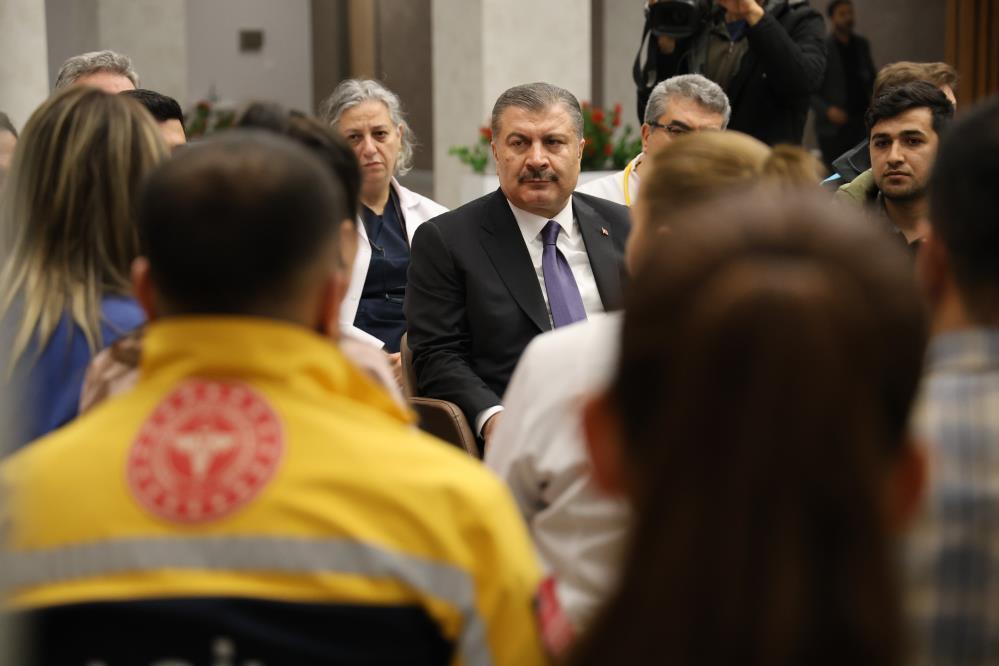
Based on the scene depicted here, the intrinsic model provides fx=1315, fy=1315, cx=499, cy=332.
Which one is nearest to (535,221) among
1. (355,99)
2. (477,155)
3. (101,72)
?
(355,99)

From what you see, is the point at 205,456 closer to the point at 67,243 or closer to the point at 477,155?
the point at 67,243

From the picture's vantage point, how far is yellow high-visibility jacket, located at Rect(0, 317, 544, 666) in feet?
3.78

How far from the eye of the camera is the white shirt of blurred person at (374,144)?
4156 mm

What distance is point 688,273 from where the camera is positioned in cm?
81

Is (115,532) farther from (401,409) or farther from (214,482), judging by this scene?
(401,409)

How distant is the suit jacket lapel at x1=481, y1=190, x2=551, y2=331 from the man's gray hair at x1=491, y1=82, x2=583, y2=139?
1.31ft

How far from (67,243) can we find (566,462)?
0.91 m

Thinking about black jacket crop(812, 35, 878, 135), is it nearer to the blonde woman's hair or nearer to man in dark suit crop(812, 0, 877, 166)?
man in dark suit crop(812, 0, 877, 166)

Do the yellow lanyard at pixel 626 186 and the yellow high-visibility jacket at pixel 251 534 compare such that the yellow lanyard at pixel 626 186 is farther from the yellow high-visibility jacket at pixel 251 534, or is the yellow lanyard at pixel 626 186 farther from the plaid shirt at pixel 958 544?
the yellow high-visibility jacket at pixel 251 534

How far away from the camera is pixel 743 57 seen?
5.00 metres

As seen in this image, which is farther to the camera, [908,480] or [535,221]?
[535,221]

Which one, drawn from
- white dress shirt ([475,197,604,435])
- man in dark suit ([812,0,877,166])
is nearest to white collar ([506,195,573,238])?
white dress shirt ([475,197,604,435])

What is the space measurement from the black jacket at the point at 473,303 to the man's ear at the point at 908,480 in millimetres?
2303

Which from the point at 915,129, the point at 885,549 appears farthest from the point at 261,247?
the point at 915,129
